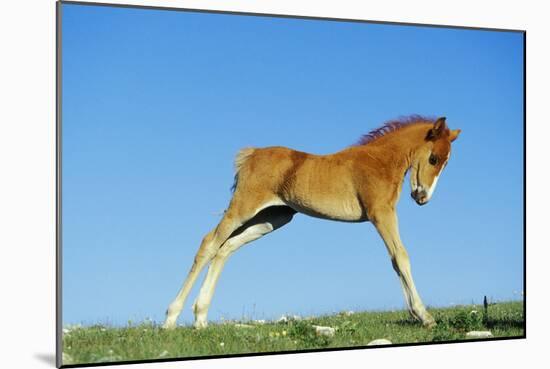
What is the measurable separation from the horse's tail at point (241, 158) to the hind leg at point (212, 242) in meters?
0.13

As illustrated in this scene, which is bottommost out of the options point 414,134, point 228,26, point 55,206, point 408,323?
point 408,323

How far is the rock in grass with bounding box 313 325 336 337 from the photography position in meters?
10.5

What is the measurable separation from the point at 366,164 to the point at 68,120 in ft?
9.69

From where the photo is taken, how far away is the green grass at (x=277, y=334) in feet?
31.8

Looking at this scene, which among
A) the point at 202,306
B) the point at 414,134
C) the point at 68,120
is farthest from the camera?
the point at 414,134

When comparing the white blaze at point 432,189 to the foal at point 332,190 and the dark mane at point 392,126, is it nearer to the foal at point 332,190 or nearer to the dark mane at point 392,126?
the foal at point 332,190

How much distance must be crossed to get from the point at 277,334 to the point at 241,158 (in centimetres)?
169

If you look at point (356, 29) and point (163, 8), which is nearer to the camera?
point (163, 8)

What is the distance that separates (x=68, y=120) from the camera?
959cm

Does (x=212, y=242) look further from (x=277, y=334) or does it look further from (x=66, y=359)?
(x=66, y=359)

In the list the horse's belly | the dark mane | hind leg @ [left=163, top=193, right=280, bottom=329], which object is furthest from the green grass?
the dark mane

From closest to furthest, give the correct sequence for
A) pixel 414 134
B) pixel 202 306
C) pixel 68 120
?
pixel 68 120
pixel 202 306
pixel 414 134

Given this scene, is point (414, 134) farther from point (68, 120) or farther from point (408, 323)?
point (68, 120)

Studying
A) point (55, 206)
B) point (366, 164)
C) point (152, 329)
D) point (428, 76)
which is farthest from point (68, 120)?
point (428, 76)
